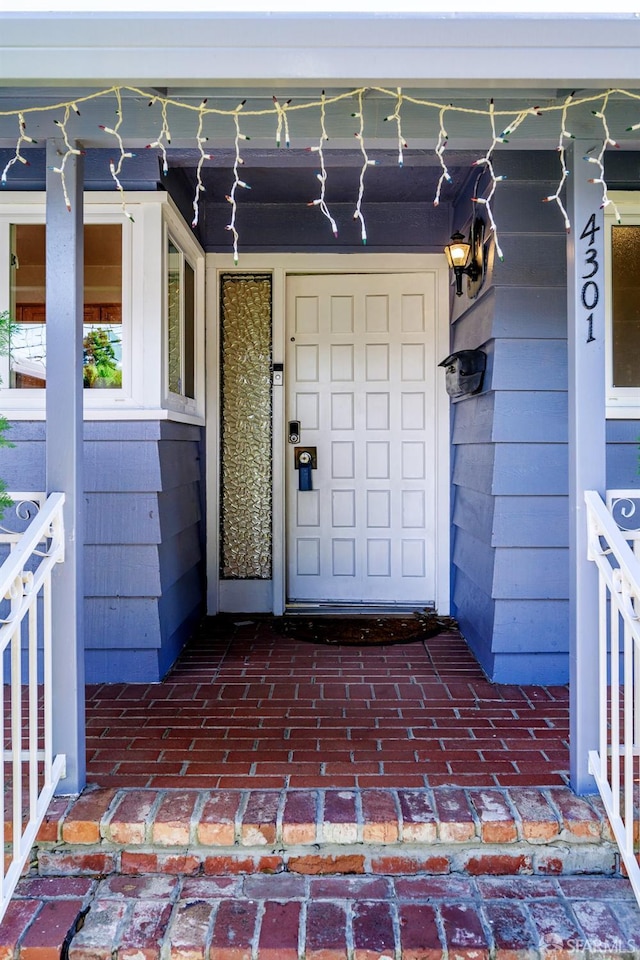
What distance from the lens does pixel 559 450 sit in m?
2.95

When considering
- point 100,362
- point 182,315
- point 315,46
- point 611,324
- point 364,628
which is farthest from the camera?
point 364,628

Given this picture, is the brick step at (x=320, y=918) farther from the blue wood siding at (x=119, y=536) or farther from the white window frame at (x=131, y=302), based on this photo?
the white window frame at (x=131, y=302)

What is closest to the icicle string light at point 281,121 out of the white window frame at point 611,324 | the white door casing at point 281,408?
the white window frame at point 611,324

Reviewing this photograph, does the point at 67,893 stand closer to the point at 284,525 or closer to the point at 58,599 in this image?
the point at 58,599

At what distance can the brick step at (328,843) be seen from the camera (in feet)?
6.03

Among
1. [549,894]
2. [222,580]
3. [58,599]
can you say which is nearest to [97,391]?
[58,599]

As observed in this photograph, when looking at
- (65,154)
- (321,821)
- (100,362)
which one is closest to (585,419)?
(321,821)

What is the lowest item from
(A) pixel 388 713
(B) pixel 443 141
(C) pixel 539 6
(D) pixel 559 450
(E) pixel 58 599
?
(A) pixel 388 713

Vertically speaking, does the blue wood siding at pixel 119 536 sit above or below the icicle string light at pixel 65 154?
below

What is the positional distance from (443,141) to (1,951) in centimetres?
243

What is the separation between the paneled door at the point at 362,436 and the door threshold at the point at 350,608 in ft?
0.10

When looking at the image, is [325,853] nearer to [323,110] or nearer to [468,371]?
[323,110]

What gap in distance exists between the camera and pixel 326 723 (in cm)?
250

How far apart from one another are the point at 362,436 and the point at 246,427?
72 cm
